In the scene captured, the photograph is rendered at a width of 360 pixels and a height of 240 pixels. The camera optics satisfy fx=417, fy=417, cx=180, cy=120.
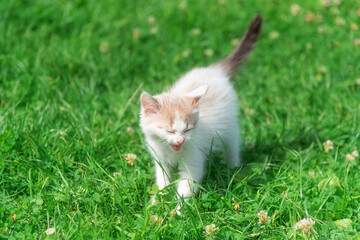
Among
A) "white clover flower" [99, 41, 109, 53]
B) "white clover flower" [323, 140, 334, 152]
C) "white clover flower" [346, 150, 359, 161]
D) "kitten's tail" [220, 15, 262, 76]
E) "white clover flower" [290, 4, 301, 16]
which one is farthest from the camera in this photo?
"white clover flower" [290, 4, 301, 16]

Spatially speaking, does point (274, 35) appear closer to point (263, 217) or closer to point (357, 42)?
point (357, 42)

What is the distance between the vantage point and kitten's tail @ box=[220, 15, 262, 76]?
359 cm

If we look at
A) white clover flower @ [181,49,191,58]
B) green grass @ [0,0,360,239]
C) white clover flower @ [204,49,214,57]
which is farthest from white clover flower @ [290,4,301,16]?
white clover flower @ [181,49,191,58]

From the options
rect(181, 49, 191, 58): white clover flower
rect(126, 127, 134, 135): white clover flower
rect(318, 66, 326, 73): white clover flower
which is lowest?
rect(318, 66, 326, 73): white clover flower

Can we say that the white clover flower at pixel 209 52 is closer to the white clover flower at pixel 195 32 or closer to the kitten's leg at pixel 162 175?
the white clover flower at pixel 195 32

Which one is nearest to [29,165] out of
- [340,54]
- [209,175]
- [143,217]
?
[143,217]

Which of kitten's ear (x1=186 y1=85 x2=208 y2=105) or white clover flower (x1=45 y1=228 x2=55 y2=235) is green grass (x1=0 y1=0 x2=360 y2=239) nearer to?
white clover flower (x1=45 y1=228 x2=55 y2=235)

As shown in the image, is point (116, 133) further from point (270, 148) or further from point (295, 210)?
point (295, 210)

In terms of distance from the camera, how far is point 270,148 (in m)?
3.52

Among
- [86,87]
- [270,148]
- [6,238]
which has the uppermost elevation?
[86,87]

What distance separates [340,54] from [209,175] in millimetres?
2751

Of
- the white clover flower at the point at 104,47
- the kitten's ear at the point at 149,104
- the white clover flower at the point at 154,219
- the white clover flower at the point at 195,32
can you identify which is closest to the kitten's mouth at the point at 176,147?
the kitten's ear at the point at 149,104

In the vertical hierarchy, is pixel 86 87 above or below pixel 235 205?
above

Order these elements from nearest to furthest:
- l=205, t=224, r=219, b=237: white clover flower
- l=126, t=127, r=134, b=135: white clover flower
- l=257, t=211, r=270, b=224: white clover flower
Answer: l=205, t=224, r=219, b=237: white clover flower, l=257, t=211, r=270, b=224: white clover flower, l=126, t=127, r=134, b=135: white clover flower
